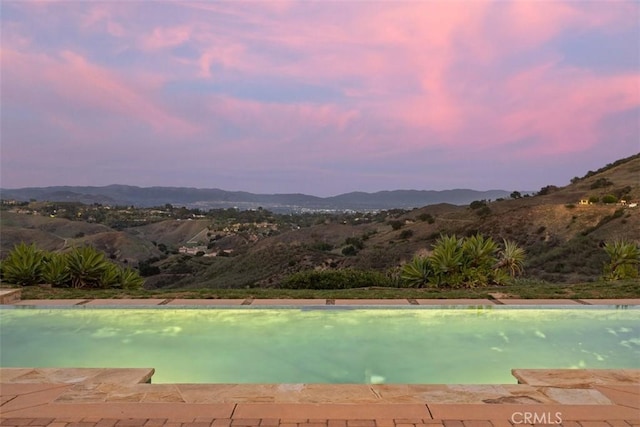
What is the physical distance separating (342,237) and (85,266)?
144ft

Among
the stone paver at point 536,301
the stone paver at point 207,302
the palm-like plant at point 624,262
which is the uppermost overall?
the palm-like plant at point 624,262

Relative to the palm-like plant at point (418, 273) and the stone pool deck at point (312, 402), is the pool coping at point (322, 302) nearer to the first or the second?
the palm-like plant at point (418, 273)

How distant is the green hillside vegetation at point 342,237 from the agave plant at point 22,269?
0.75 metres

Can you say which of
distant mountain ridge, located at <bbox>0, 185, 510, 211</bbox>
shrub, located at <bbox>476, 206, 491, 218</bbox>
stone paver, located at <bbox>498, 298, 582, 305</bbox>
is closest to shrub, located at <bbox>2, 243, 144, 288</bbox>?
stone paver, located at <bbox>498, 298, 582, 305</bbox>

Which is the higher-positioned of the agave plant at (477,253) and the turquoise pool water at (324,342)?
the agave plant at (477,253)

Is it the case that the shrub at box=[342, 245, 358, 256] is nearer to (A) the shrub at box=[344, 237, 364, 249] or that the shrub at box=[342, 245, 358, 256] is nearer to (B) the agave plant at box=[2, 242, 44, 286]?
(A) the shrub at box=[344, 237, 364, 249]

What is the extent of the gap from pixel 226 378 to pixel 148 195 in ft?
351

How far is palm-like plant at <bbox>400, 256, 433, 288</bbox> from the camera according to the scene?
9164 mm

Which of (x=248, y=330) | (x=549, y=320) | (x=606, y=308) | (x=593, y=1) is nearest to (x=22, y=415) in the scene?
(x=248, y=330)

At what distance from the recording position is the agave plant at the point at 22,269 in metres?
8.57

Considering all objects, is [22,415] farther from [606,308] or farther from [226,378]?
[606,308]

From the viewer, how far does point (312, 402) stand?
3178 millimetres

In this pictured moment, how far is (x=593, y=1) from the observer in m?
11.1

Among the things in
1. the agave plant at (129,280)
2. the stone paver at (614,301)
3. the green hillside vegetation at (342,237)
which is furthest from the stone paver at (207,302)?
the stone paver at (614,301)
